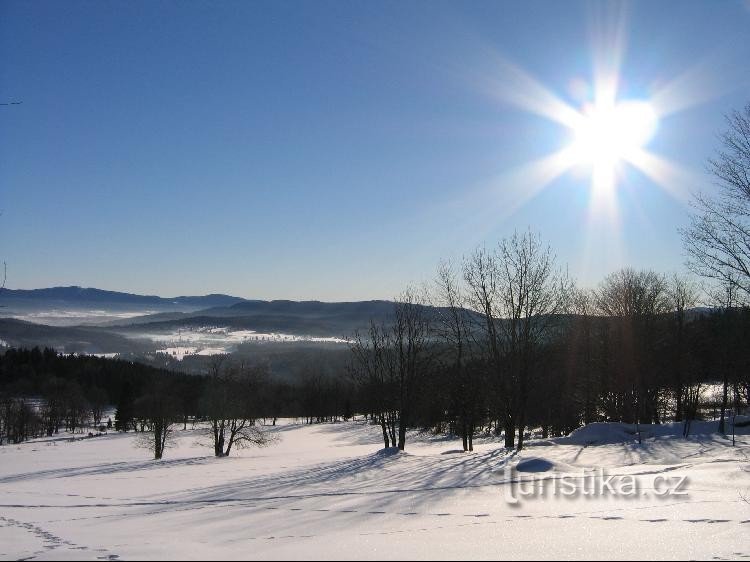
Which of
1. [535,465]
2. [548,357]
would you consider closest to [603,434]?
[548,357]

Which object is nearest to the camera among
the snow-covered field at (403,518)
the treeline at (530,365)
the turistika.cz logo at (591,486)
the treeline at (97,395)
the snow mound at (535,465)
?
the snow-covered field at (403,518)

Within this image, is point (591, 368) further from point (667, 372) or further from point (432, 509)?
point (432, 509)

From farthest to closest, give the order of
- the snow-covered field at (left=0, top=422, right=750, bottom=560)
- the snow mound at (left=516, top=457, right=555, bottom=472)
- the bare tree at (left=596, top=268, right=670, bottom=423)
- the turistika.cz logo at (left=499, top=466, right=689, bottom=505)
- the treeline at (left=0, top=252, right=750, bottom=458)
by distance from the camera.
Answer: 1. the bare tree at (left=596, top=268, right=670, bottom=423)
2. the treeline at (left=0, top=252, right=750, bottom=458)
3. the snow mound at (left=516, top=457, right=555, bottom=472)
4. the turistika.cz logo at (left=499, top=466, right=689, bottom=505)
5. the snow-covered field at (left=0, top=422, right=750, bottom=560)

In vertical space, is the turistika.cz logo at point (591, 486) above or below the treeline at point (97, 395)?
above

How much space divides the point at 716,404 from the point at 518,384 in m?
41.2

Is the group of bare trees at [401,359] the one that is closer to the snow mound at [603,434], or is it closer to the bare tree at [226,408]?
the snow mound at [603,434]

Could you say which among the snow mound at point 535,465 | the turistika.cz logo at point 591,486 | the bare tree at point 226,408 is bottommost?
the bare tree at point 226,408

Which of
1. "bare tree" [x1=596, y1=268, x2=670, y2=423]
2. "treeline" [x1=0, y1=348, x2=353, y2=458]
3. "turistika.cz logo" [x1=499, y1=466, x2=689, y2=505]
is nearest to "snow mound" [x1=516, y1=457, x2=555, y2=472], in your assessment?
"turistika.cz logo" [x1=499, y1=466, x2=689, y2=505]

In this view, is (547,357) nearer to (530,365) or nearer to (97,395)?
(530,365)

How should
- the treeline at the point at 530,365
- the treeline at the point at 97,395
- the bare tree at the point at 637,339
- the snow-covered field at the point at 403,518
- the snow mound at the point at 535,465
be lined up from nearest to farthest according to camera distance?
the snow-covered field at the point at 403,518, the snow mound at the point at 535,465, the treeline at the point at 530,365, the bare tree at the point at 637,339, the treeline at the point at 97,395

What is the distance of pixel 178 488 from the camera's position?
50.9 feet

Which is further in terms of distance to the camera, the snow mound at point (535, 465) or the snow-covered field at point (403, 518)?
the snow mound at point (535, 465)

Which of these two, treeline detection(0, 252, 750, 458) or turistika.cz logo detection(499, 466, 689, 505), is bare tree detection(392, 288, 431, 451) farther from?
turistika.cz logo detection(499, 466, 689, 505)

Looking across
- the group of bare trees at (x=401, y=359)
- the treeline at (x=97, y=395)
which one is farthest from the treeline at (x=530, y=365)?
the treeline at (x=97, y=395)
